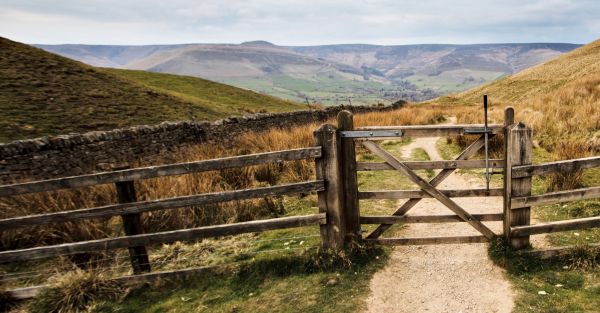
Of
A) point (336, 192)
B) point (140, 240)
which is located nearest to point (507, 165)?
point (336, 192)

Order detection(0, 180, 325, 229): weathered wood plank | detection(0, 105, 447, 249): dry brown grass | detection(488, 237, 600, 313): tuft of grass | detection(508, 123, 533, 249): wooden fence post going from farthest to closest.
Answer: detection(0, 105, 447, 249): dry brown grass, detection(0, 180, 325, 229): weathered wood plank, detection(508, 123, 533, 249): wooden fence post, detection(488, 237, 600, 313): tuft of grass

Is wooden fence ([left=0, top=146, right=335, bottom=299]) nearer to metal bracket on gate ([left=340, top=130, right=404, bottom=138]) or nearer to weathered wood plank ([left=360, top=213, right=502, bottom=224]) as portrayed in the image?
metal bracket on gate ([left=340, top=130, right=404, bottom=138])

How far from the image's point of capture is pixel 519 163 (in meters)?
4.69

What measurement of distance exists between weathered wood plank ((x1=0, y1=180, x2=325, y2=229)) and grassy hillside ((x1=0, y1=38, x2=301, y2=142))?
11841mm

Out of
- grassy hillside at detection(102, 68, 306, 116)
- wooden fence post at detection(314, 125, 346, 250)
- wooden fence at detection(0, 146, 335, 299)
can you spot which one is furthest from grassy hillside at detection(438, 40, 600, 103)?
wooden fence at detection(0, 146, 335, 299)

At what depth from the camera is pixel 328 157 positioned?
195 inches

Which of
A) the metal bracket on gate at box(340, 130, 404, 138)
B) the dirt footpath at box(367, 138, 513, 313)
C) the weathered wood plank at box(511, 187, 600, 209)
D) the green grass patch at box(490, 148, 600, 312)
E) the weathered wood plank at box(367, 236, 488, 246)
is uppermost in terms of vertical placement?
the metal bracket on gate at box(340, 130, 404, 138)

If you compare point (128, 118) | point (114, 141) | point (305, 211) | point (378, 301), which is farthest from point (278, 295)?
point (128, 118)

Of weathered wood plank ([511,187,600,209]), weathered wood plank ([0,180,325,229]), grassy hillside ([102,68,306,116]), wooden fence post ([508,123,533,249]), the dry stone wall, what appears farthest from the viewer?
grassy hillside ([102,68,306,116])

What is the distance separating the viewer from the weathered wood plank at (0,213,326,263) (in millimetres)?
5004

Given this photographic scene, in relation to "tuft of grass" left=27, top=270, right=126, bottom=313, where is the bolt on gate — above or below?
above

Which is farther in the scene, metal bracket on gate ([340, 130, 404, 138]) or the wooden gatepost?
metal bracket on gate ([340, 130, 404, 138])

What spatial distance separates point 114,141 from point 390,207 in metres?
11.1

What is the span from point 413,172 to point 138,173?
12.4 feet
